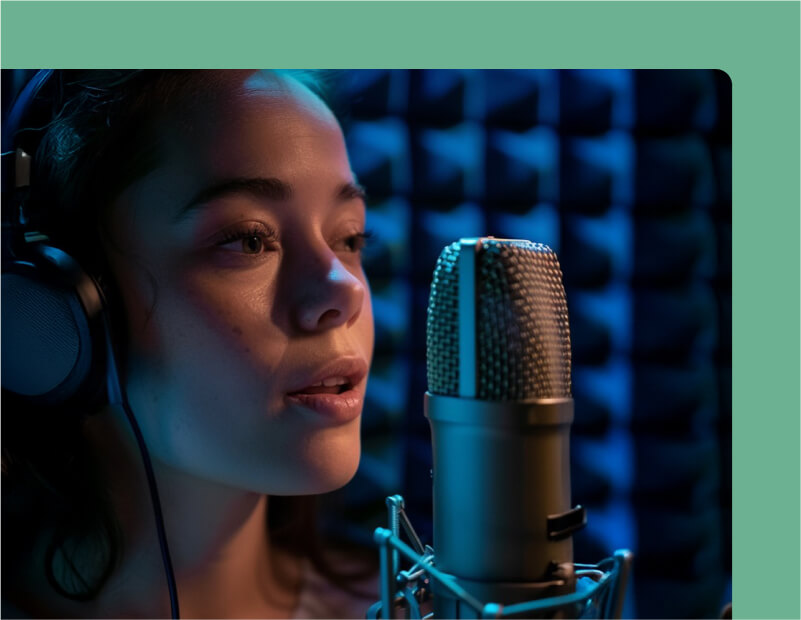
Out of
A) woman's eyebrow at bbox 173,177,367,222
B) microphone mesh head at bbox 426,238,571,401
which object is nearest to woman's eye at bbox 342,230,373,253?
woman's eyebrow at bbox 173,177,367,222

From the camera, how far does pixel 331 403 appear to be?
3.46ft

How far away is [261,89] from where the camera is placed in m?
1.09

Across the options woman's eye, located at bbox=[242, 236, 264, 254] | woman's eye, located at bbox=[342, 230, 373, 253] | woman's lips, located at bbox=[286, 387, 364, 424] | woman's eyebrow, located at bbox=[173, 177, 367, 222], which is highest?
woman's eyebrow, located at bbox=[173, 177, 367, 222]

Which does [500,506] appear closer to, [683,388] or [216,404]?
[216,404]

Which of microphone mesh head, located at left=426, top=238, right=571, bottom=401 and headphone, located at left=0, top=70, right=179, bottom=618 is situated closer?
microphone mesh head, located at left=426, top=238, right=571, bottom=401

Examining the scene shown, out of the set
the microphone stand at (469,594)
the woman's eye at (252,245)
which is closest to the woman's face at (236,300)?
the woman's eye at (252,245)

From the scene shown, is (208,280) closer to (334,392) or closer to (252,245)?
(252,245)

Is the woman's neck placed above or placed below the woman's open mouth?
below

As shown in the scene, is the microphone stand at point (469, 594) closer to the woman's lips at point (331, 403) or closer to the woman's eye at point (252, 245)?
the woman's lips at point (331, 403)

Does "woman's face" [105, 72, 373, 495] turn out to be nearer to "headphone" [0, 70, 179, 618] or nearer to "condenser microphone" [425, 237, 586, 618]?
"headphone" [0, 70, 179, 618]

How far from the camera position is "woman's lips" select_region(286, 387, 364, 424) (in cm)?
105

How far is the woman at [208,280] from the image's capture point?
3.39 ft

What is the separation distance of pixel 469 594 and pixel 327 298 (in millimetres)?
451

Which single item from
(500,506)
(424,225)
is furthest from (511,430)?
(424,225)
